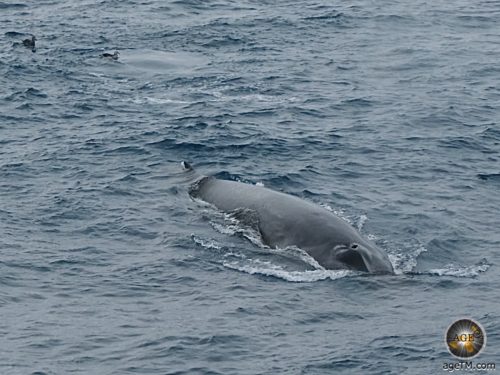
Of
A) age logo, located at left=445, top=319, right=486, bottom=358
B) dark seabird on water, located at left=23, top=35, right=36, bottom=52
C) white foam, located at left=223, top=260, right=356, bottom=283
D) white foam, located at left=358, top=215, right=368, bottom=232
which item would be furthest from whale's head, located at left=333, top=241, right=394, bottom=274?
dark seabird on water, located at left=23, top=35, right=36, bottom=52

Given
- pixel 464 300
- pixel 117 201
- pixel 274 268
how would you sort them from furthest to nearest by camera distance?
pixel 117 201, pixel 274 268, pixel 464 300

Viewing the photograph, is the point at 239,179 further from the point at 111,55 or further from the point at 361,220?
the point at 111,55

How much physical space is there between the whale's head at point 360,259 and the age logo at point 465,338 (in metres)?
2.94

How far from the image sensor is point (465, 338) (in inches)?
973

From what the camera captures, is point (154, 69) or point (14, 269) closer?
point (14, 269)

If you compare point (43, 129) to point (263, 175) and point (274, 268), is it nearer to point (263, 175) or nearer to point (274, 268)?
point (263, 175)

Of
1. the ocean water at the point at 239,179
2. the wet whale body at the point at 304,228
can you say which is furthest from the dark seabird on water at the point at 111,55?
the wet whale body at the point at 304,228

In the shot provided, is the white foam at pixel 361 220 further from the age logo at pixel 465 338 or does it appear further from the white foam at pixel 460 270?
the age logo at pixel 465 338

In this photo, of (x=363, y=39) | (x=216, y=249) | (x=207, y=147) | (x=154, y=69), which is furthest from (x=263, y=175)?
(x=363, y=39)

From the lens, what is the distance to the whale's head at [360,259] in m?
27.5

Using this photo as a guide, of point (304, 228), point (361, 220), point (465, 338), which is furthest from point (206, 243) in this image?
point (465, 338)

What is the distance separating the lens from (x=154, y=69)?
52875mm

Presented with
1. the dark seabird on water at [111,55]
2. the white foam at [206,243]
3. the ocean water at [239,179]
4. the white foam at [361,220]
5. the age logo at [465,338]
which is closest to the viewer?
the age logo at [465,338]

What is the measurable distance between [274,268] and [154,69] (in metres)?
26.3
